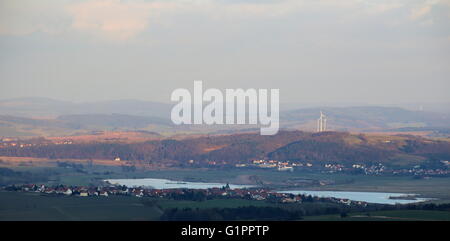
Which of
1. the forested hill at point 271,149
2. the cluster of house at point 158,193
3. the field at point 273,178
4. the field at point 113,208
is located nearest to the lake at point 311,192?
the field at point 273,178

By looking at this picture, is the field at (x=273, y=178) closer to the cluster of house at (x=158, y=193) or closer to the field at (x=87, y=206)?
the cluster of house at (x=158, y=193)

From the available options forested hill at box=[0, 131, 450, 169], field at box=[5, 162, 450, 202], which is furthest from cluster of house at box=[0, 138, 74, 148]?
field at box=[5, 162, 450, 202]

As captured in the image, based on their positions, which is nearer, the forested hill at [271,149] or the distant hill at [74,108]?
the forested hill at [271,149]

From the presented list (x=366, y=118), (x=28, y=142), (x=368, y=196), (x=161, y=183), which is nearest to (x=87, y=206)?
(x=368, y=196)

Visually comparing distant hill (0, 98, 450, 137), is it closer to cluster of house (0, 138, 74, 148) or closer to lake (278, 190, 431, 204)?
cluster of house (0, 138, 74, 148)

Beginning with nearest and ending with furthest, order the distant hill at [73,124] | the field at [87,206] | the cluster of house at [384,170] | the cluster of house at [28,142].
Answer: the field at [87,206] → the cluster of house at [384,170] → the cluster of house at [28,142] → the distant hill at [73,124]
